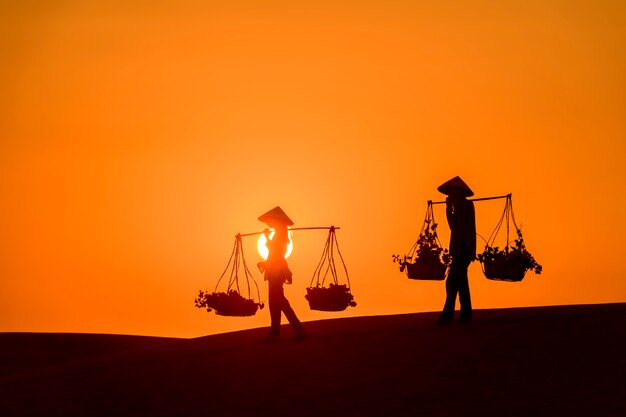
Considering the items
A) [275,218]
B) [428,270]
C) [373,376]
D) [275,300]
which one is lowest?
[373,376]

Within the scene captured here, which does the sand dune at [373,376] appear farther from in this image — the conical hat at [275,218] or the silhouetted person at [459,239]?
the conical hat at [275,218]

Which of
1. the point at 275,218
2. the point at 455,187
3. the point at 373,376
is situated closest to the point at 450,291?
the point at 455,187

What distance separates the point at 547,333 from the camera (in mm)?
13320

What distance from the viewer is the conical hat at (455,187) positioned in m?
14.7

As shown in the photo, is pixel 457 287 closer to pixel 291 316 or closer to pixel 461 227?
pixel 461 227

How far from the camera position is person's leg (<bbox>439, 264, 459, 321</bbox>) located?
48.1ft

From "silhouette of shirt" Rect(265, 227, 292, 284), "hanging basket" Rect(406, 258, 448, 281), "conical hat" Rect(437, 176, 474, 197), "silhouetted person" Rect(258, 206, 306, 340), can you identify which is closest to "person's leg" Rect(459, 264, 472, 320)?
"hanging basket" Rect(406, 258, 448, 281)

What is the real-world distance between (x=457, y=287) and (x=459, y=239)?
Result: 79cm

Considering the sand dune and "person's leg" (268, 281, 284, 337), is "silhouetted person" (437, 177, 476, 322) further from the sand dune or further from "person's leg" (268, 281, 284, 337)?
"person's leg" (268, 281, 284, 337)

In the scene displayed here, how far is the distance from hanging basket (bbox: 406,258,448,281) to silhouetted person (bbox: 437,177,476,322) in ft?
1.88

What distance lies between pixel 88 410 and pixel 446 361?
4609mm

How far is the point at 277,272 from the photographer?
578 inches

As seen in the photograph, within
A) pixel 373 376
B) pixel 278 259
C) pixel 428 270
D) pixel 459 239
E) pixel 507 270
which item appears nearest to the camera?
pixel 373 376

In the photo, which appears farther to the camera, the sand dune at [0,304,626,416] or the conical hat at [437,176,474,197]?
the conical hat at [437,176,474,197]
